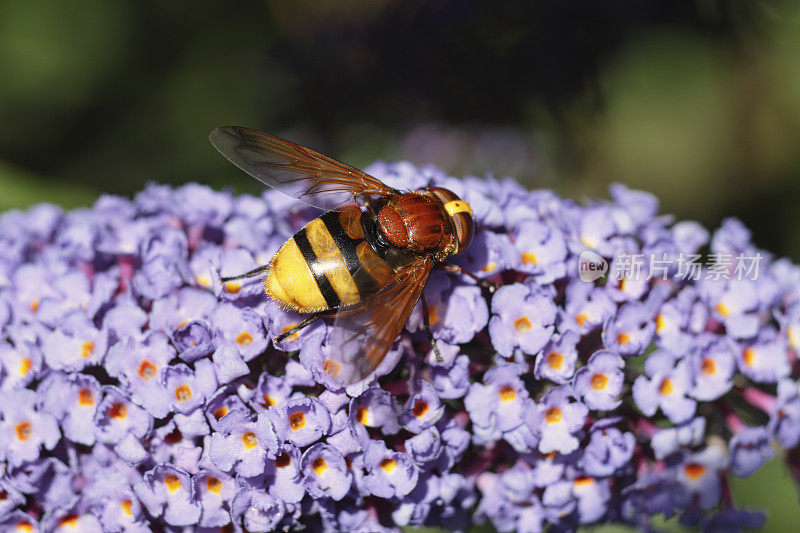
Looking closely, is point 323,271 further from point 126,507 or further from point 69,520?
point 69,520

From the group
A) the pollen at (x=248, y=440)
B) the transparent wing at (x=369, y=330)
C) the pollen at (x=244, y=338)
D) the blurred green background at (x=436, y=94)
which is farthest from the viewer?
the blurred green background at (x=436, y=94)

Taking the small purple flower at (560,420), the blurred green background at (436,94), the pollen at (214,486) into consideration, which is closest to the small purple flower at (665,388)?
the small purple flower at (560,420)

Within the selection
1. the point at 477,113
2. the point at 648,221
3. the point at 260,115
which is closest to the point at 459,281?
the point at 648,221

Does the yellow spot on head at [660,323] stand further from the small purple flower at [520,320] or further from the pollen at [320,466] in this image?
the pollen at [320,466]

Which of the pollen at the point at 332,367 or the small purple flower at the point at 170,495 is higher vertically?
the pollen at the point at 332,367

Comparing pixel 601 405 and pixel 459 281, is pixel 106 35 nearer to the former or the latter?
pixel 459 281

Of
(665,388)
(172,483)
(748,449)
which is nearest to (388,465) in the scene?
(172,483)
